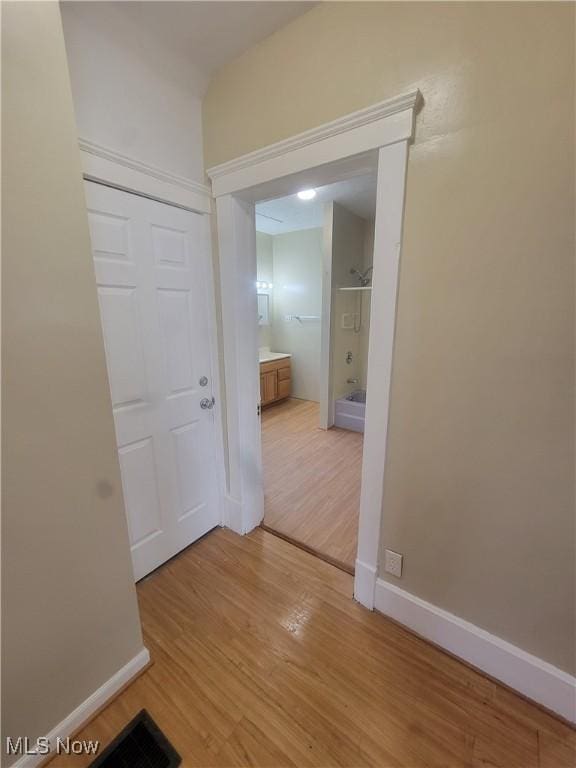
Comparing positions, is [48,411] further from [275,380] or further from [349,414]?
[275,380]

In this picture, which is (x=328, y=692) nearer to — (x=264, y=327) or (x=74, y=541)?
(x=74, y=541)

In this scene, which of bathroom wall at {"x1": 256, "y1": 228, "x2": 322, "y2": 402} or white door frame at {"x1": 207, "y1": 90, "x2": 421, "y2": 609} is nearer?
white door frame at {"x1": 207, "y1": 90, "x2": 421, "y2": 609}

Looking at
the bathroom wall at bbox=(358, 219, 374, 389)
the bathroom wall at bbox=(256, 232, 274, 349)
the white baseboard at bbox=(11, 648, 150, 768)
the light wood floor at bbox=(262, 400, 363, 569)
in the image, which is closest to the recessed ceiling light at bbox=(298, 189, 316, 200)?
the bathroom wall at bbox=(358, 219, 374, 389)

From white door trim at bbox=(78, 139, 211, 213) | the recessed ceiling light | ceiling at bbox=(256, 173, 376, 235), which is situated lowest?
white door trim at bbox=(78, 139, 211, 213)

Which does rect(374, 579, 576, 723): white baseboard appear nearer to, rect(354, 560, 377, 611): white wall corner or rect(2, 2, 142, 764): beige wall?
rect(354, 560, 377, 611): white wall corner

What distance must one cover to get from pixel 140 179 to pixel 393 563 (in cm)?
209

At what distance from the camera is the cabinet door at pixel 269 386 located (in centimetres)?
418

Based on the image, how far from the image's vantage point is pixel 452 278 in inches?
41.7

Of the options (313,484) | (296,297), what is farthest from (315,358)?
(313,484)

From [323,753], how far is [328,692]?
171mm

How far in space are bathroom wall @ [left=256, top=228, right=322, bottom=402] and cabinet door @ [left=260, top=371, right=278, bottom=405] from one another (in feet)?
1.95

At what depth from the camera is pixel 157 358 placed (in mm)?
1522

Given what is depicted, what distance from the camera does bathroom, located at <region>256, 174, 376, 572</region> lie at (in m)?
2.26

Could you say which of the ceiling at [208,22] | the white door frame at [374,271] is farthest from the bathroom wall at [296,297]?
the ceiling at [208,22]
